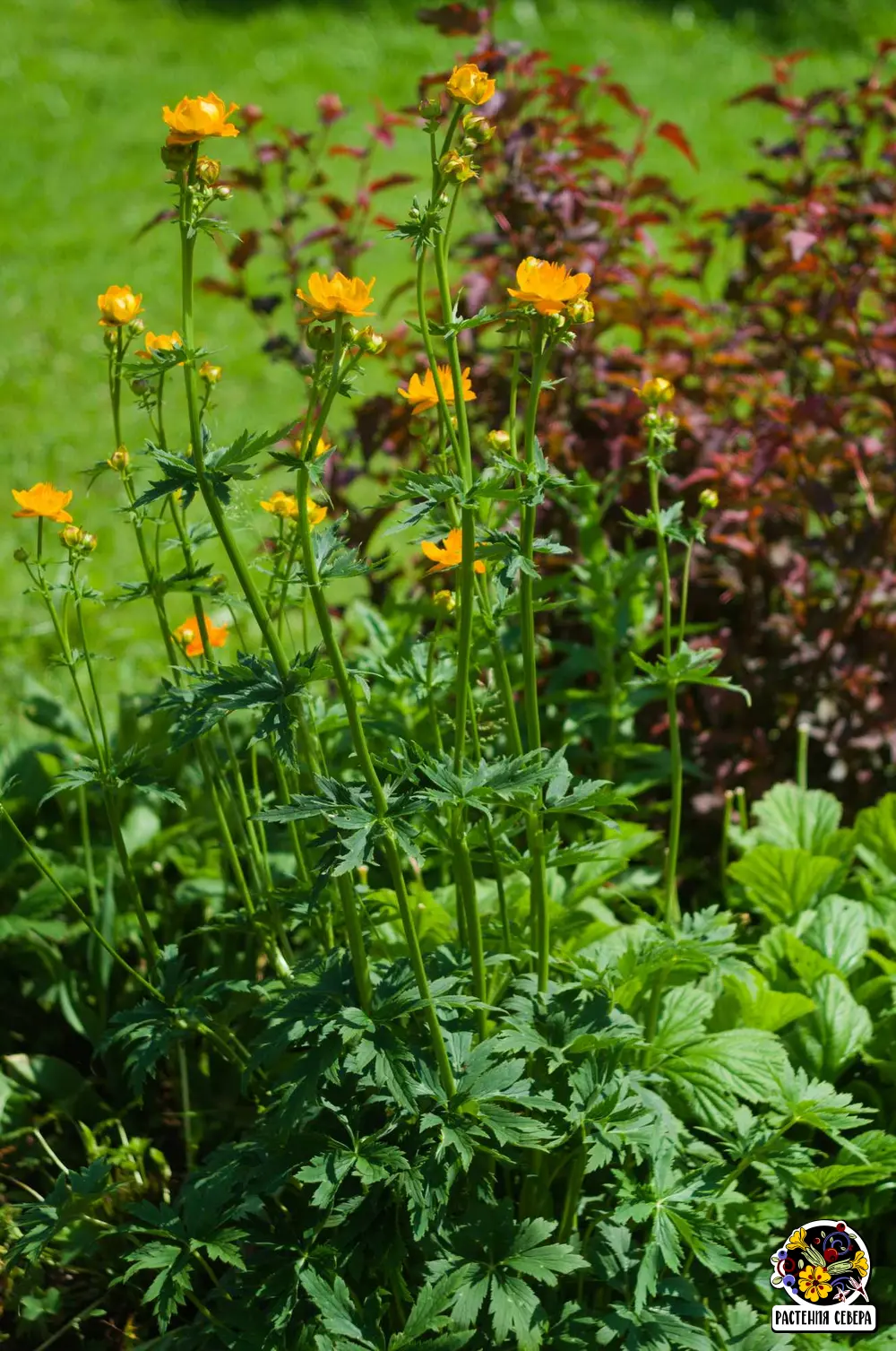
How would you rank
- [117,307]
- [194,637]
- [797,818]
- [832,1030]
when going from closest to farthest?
[117,307], [194,637], [832,1030], [797,818]

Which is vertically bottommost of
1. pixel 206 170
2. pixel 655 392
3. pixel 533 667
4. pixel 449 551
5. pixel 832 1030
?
pixel 832 1030

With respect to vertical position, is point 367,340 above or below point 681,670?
above

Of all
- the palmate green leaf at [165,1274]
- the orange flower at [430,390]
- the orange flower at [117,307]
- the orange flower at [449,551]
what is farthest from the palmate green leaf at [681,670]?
the palmate green leaf at [165,1274]

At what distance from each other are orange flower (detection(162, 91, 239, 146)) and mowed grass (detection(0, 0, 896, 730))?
7.27 feet

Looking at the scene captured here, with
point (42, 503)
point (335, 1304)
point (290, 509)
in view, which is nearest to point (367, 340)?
point (290, 509)

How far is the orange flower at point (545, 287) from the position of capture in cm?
129

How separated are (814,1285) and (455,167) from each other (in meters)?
1.43

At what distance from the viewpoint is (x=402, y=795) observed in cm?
138

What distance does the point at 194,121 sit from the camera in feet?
4.11

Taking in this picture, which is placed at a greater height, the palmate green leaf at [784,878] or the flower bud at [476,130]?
the flower bud at [476,130]

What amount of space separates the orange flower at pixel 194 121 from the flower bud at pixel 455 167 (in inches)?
8.3

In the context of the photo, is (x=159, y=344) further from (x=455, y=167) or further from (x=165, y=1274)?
(x=165, y=1274)

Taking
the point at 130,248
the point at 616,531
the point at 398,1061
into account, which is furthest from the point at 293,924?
the point at 130,248

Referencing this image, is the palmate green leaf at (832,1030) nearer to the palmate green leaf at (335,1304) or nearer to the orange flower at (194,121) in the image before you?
the palmate green leaf at (335,1304)
